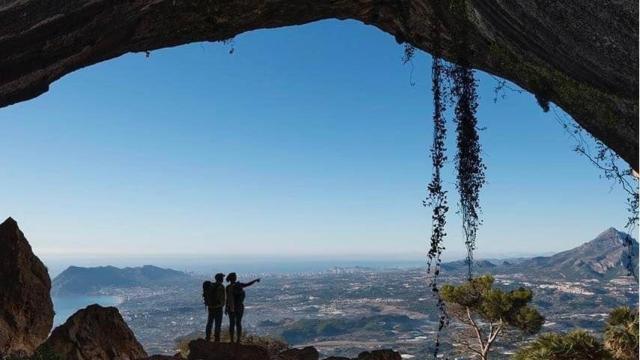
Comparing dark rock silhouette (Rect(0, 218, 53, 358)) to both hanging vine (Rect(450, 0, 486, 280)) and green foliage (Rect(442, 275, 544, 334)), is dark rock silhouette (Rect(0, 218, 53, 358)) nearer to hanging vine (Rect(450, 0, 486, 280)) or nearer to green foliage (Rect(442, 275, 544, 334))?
hanging vine (Rect(450, 0, 486, 280))

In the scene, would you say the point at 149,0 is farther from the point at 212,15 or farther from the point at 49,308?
the point at 49,308

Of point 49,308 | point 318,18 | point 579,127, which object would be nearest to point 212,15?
point 318,18

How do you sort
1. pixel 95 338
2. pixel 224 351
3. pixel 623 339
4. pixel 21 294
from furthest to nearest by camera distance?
1. pixel 21 294
2. pixel 95 338
3. pixel 623 339
4. pixel 224 351

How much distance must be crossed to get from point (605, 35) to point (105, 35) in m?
11.3

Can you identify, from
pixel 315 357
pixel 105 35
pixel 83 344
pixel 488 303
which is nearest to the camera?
pixel 105 35

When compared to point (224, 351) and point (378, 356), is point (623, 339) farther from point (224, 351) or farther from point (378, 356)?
point (224, 351)

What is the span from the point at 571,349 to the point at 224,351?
12.9 m

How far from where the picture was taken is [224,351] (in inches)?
717

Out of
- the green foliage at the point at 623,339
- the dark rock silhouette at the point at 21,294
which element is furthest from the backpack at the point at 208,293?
the green foliage at the point at 623,339

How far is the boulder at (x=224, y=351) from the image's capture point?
18078mm

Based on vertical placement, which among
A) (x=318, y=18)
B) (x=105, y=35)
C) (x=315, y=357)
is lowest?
(x=315, y=357)

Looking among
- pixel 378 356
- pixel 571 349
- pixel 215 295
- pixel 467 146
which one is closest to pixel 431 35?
pixel 467 146

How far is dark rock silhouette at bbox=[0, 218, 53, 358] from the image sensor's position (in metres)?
20.9

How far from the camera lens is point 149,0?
11766mm
